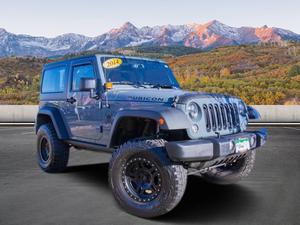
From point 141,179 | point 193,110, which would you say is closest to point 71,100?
point 141,179

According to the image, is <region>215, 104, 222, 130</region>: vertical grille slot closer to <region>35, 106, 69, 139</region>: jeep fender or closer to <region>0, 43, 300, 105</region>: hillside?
<region>35, 106, 69, 139</region>: jeep fender

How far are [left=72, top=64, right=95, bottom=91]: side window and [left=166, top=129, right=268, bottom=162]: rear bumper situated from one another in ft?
7.64

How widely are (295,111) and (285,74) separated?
3317cm

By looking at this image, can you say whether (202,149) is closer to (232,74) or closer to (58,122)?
(58,122)

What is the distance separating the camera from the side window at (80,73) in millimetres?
6784

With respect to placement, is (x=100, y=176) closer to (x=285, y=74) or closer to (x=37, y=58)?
(x=285, y=74)

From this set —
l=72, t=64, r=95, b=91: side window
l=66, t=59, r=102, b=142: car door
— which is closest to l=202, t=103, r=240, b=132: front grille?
l=66, t=59, r=102, b=142: car door

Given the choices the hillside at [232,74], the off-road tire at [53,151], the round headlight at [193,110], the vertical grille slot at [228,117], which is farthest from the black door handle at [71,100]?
the hillside at [232,74]

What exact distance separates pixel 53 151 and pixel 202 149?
12.0 ft

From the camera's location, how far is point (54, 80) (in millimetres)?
8039

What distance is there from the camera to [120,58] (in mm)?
6812

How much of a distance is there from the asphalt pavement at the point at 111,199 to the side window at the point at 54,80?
157 centimetres

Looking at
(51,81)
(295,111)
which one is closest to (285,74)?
(295,111)

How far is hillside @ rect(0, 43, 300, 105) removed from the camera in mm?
43125
